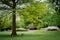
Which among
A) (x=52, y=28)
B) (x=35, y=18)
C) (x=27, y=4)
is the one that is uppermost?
(x=27, y=4)

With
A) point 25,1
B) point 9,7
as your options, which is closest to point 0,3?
point 9,7

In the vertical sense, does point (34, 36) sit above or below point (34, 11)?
below

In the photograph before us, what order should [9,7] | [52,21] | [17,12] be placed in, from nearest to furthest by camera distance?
[17,12]
[9,7]
[52,21]

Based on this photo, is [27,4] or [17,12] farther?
[27,4]

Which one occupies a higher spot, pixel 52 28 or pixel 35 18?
pixel 35 18

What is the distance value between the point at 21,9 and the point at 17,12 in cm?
85

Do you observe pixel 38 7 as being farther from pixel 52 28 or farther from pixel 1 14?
pixel 52 28

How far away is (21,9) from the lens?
16.6m

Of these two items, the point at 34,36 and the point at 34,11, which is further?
the point at 34,11

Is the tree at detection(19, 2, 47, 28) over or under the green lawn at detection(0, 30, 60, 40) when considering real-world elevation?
over

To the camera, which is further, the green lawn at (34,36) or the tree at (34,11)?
the tree at (34,11)

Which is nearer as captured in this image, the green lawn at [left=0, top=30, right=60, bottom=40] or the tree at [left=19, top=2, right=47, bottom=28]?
the green lawn at [left=0, top=30, right=60, bottom=40]

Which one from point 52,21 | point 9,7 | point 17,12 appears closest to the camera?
point 17,12

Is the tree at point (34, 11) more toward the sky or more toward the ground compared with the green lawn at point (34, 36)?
more toward the sky
